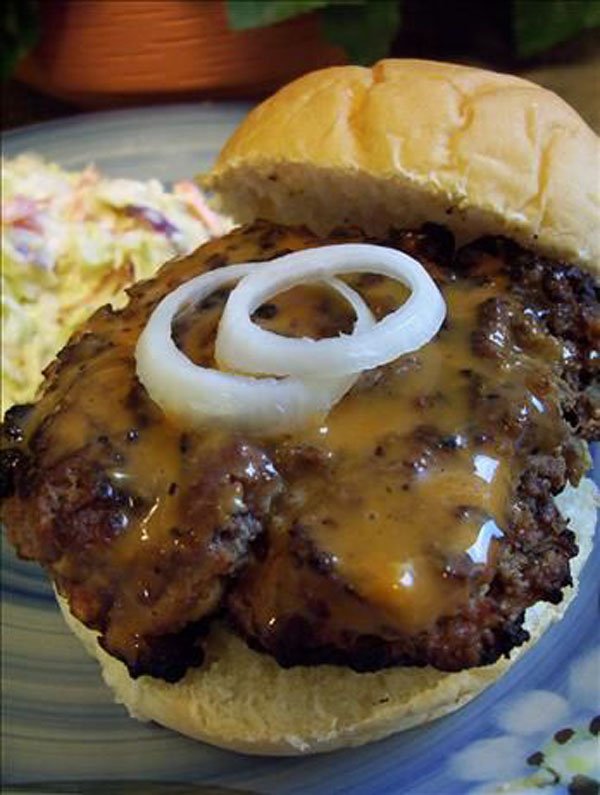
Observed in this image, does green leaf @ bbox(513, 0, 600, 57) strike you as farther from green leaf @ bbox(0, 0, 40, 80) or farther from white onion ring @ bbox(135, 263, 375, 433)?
white onion ring @ bbox(135, 263, 375, 433)

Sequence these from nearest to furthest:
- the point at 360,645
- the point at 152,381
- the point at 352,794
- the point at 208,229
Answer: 1. the point at 360,645
2. the point at 152,381
3. the point at 352,794
4. the point at 208,229

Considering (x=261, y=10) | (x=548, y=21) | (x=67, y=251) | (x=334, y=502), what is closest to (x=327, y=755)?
(x=334, y=502)

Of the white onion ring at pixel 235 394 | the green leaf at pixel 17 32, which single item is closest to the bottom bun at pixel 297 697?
the white onion ring at pixel 235 394

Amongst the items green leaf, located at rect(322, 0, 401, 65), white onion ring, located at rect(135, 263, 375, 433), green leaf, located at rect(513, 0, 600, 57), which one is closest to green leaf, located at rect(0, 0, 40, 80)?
green leaf, located at rect(322, 0, 401, 65)

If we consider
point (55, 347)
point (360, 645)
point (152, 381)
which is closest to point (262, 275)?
point (152, 381)

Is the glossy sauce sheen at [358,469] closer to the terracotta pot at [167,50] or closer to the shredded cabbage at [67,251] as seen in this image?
the shredded cabbage at [67,251]

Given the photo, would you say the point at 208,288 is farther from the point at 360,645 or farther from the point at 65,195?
the point at 65,195
